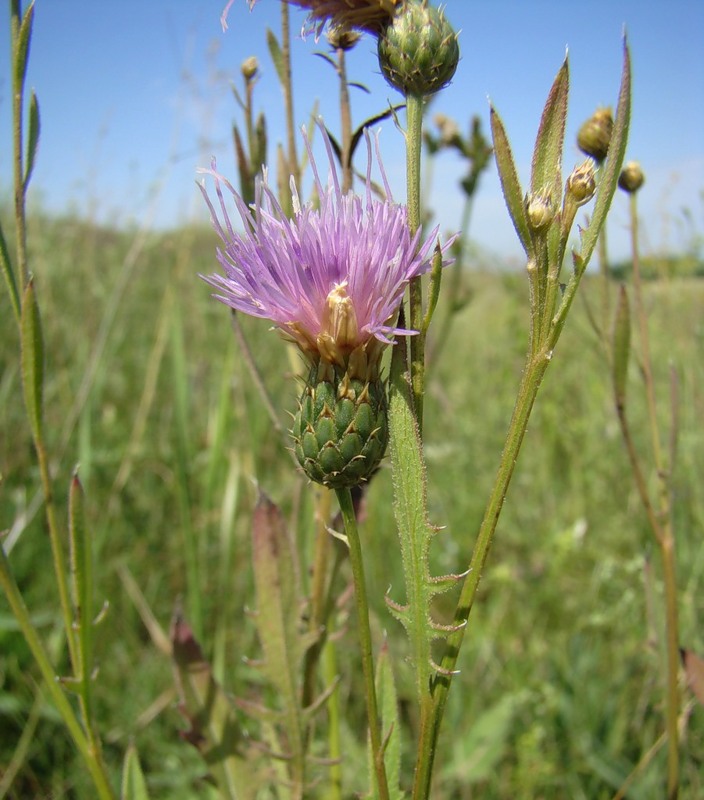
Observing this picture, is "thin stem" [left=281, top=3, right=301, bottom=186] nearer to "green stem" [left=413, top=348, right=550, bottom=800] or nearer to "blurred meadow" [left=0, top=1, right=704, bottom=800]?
"blurred meadow" [left=0, top=1, right=704, bottom=800]

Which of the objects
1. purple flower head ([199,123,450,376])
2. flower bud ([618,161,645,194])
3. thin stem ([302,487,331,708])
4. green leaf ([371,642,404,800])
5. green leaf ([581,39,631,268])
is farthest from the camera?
flower bud ([618,161,645,194])

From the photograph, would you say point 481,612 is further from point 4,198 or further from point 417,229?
point 4,198

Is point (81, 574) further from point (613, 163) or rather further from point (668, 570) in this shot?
point (668, 570)

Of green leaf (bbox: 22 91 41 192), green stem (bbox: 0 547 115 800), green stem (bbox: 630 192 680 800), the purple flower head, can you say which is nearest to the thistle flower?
the purple flower head

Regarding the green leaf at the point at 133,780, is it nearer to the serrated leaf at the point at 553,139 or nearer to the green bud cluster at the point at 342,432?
the green bud cluster at the point at 342,432

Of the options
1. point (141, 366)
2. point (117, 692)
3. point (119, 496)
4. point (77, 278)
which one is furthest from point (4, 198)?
point (117, 692)

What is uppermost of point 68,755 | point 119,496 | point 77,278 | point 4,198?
point 4,198

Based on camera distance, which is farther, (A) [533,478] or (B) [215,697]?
(A) [533,478]
